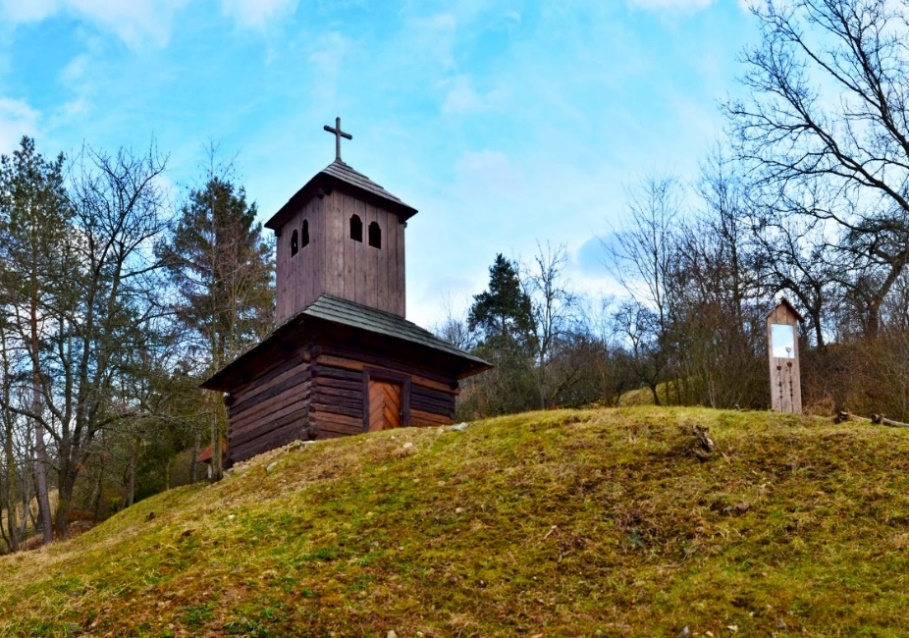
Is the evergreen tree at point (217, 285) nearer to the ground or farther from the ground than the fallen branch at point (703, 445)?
farther from the ground

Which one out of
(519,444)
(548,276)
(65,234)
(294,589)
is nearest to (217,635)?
(294,589)

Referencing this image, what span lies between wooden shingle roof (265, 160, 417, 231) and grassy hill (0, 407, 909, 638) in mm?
9633

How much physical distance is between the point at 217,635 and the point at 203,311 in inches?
659

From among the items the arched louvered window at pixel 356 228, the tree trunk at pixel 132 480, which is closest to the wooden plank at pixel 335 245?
the arched louvered window at pixel 356 228

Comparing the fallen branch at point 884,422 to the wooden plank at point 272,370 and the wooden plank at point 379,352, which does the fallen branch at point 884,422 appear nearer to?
the wooden plank at point 379,352

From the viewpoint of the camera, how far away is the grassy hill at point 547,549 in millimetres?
7344

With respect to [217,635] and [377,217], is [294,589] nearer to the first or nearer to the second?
[217,635]

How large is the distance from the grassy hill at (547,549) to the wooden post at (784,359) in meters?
1.27

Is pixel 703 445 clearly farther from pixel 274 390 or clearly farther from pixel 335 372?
pixel 274 390

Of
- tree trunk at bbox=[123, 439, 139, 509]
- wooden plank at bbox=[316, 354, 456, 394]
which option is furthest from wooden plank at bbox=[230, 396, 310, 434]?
tree trunk at bbox=[123, 439, 139, 509]

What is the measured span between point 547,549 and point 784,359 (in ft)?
23.2

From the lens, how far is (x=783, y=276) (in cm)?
2373

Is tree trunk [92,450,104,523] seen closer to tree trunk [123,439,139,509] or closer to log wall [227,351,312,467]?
tree trunk [123,439,139,509]

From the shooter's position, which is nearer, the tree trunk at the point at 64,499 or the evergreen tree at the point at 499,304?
the tree trunk at the point at 64,499
